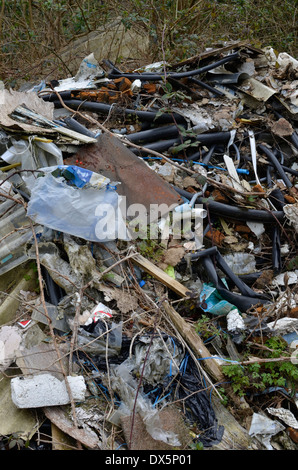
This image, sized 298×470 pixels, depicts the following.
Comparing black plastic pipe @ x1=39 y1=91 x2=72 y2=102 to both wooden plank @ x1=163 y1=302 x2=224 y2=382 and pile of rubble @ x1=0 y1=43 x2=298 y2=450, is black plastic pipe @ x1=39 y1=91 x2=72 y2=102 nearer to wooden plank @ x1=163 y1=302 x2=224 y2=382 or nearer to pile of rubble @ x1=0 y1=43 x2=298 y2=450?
pile of rubble @ x1=0 y1=43 x2=298 y2=450

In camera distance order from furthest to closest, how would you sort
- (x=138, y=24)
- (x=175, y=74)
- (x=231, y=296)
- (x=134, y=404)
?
1. (x=138, y=24)
2. (x=175, y=74)
3. (x=231, y=296)
4. (x=134, y=404)

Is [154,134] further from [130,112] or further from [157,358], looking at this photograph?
[157,358]

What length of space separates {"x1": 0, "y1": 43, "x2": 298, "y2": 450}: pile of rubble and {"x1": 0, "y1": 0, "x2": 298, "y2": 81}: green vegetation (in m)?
1.92

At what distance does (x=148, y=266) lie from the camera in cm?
312

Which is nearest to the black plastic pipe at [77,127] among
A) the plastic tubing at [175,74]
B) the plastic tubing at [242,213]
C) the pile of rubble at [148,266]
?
the pile of rubble at [148,266]

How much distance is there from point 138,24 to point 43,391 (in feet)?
18.9

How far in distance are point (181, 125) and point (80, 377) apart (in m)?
2.68

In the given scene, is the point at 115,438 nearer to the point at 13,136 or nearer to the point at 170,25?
the point at 13,136

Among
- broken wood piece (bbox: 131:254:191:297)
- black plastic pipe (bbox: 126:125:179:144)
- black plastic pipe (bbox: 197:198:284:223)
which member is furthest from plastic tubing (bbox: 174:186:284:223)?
black plastic pipe (bbox: 126:125:179:144)

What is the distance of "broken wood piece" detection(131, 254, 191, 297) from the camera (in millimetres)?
3051

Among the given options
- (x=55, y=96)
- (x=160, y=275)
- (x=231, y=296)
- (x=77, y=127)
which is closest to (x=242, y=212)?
(x=231, y=296)

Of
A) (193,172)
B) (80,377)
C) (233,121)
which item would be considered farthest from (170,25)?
(80,377)

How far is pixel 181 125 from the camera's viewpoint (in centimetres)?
404

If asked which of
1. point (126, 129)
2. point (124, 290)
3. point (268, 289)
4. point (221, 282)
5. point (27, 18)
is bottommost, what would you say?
point (268, 289)
